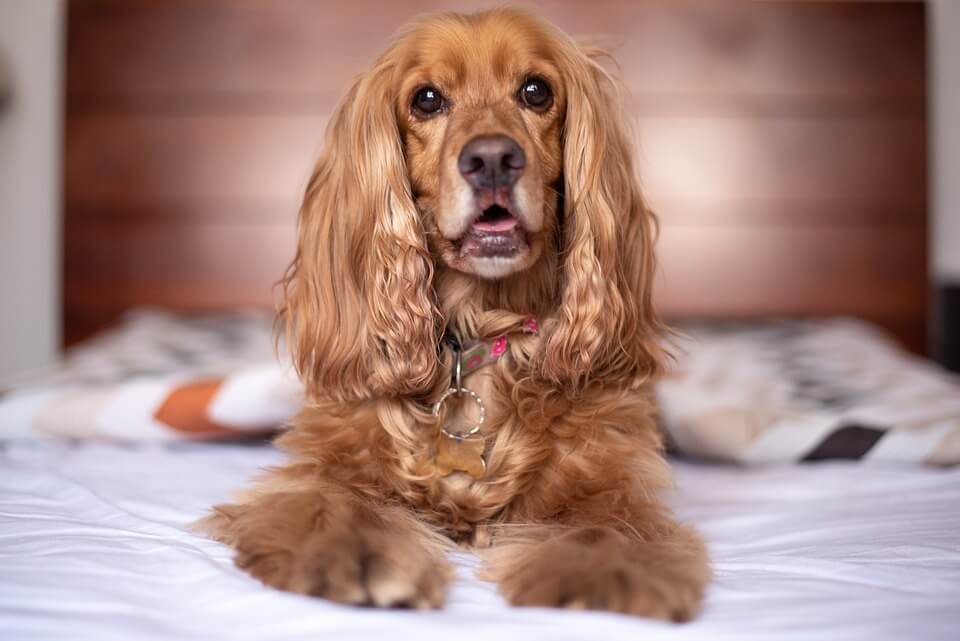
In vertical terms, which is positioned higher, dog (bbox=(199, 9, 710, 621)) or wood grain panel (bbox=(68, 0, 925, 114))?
wood grain panel (bbox=(68, 0, 925, 114))

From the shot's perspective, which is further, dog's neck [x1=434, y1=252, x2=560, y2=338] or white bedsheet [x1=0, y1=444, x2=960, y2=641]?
dog's neck [x1=434, y1=252, x2=560, y2=338]

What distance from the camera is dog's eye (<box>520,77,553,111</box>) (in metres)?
1.44

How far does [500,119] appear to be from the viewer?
1.34m

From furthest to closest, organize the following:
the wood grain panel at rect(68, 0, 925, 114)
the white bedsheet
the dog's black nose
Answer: the wood grain panel at rect(68, 0, 925, 114)
the dog's black nose
the white bedsheet

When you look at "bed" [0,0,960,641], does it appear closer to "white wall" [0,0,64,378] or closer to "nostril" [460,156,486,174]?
→ "white wall" [0,0,64,378]

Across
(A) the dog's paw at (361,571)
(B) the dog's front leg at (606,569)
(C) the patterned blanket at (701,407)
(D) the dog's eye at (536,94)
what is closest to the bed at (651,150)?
(C) the patterned blanket at (701,407)

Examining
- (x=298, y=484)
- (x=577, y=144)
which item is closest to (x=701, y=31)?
(x=577, y=144)

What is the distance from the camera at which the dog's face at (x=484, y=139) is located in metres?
1.28

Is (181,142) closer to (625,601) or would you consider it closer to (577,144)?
(577,144)

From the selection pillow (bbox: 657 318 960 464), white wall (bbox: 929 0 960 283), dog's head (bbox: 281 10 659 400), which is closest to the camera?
dog's head (bbox: 281 10 659 400)

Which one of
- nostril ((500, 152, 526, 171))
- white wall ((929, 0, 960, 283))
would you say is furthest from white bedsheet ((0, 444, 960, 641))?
white wall ((929, 0, 960, 283))

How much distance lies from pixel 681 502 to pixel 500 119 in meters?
0.74

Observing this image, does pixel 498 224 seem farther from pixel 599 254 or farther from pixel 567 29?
pixel 567 29

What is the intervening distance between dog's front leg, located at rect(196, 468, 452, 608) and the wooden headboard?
242cm
